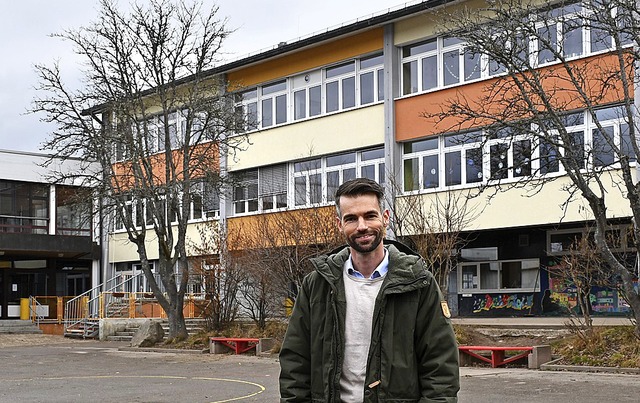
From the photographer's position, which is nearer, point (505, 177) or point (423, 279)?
point (423, 279)

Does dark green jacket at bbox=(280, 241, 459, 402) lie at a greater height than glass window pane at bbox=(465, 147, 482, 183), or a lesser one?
lesser

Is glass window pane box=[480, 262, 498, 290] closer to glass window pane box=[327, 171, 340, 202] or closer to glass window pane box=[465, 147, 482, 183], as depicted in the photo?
glass window pane box=[465, 147, 482, 183]

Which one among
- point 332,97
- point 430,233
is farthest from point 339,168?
point 430,233

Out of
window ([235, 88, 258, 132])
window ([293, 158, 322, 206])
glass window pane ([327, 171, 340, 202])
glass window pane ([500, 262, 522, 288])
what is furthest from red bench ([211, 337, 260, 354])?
window ([235, 88, 258, 132])

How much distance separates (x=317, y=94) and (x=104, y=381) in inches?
751

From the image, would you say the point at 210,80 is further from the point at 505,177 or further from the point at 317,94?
the point at 505,177

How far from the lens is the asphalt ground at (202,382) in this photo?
14.9 metres

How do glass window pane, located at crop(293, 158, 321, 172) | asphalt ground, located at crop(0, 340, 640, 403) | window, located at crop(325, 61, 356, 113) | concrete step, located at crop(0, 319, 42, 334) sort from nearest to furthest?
asphalt ground, located at crop(0, 340, 640, 403) → window, located at crop(325, 61, 356, 113) → glass window pane, located at crop(293, 158, 321, 172) → concrete step, located at crop(0, 319, 42, 334)

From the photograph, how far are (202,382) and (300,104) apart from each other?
780 inches

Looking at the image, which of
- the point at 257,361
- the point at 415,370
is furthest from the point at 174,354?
the point at 415,370

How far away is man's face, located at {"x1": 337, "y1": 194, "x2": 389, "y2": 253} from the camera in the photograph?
421cm

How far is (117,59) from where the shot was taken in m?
30.3

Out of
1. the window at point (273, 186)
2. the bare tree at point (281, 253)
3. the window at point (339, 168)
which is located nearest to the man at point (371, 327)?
the bare tree at point (281, 253)

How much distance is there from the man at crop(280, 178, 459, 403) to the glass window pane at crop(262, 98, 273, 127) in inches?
1324
